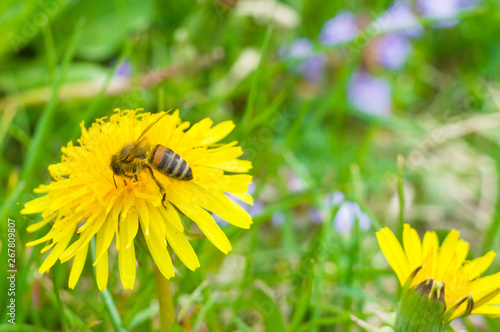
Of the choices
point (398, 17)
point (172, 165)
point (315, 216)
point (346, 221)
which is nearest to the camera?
point (172, 165)

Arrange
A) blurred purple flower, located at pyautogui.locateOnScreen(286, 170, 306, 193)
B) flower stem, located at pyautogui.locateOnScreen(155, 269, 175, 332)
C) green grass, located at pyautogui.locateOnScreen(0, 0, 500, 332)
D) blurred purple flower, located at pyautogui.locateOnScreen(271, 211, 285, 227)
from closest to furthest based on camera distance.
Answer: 1. flower stem, located at pyautogui.locateOnScreen(155, 269, 175, 332)
2. green grass, located at pyautogui.locateOnScreen(0, 0, 500, 332)
3. blurred purple flower, located at pyautogui.locateOnScreen(271, 211, 285, 227)
4. blurred purple flower, located at pyautogui.locateOnScreen(286, 170, 306, 193)

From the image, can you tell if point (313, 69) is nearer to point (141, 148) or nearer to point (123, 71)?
point (123, 71)

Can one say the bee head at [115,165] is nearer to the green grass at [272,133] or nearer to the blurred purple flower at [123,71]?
the green grass at [272,133]

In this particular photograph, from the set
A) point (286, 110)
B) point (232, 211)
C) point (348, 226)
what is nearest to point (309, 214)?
point (348, 226)

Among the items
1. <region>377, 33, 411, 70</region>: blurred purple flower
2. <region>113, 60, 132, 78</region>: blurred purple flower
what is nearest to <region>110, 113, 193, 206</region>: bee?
<region>113, 60, 132, 78</region>: blurred purple flower

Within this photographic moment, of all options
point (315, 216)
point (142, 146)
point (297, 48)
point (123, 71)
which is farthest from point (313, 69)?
point (142, 146)

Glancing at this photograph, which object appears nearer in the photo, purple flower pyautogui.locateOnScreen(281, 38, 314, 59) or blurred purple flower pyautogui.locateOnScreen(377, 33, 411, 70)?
purple flower pyautogui.locateOnScreen(281, 38, 314, 59)

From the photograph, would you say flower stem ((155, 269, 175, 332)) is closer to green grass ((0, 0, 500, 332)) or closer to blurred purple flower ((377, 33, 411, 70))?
green grass ((0, 0, 500, 332))

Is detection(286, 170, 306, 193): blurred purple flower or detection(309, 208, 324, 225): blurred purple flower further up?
detection(286, 170, 306, 193): blurred purple flower
